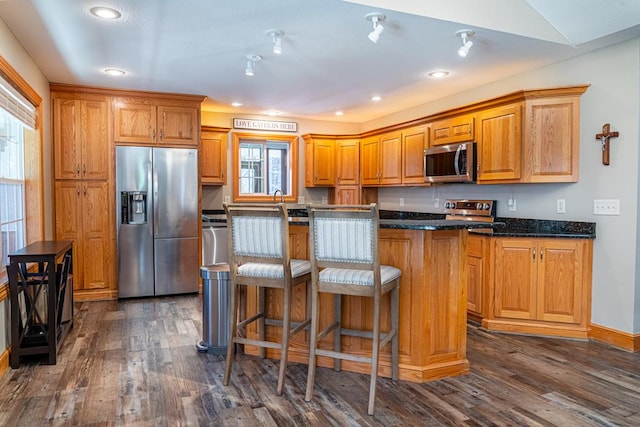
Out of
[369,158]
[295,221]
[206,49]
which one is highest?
[206,49]

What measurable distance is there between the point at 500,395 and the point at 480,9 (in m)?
2.50

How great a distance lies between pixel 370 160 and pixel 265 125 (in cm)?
160

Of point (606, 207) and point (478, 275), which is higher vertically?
point (606, 207)

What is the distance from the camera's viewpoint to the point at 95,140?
4.86 metres

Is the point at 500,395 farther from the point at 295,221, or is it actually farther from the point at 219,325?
the point at 219,325

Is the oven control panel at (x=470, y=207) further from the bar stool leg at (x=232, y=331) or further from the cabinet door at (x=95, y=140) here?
the cabinet door at (x=95, y=140)

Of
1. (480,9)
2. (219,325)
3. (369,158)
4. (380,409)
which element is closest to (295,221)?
(219,325)

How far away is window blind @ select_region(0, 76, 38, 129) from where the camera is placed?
3.06 metres

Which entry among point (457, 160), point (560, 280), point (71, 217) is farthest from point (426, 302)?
point (71, 217)

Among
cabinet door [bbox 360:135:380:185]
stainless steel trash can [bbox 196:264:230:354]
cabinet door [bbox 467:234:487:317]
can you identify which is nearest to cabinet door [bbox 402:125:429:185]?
cabinet door [bbox 360:135:380:185]

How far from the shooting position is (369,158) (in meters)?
6.31

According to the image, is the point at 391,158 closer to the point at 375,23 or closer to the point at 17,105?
the point at 375,23

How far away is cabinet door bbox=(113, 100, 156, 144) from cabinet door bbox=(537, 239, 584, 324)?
4.13 m

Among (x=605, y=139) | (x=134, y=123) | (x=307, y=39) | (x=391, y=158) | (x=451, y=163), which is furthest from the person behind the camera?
(x=391, y=158)
